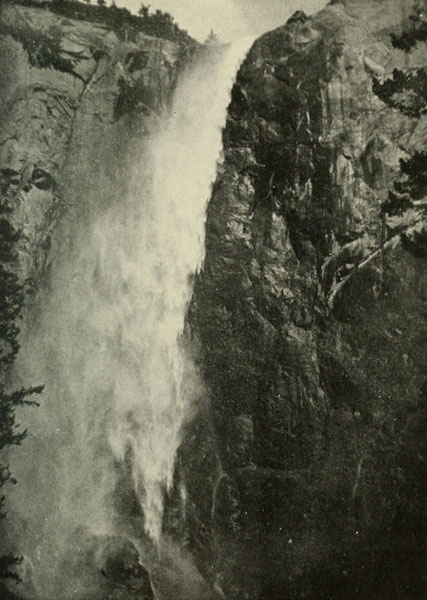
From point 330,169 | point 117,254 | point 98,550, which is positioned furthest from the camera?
point 117,254

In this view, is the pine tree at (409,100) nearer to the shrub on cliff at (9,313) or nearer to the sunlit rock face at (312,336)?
the sunlit rock face at (312,336)

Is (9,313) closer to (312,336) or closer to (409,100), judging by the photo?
(312,336)

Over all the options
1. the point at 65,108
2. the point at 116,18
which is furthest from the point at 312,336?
the point at 116,18

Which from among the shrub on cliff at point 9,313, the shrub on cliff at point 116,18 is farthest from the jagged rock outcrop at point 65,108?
the shrub on cliff at point 9,313

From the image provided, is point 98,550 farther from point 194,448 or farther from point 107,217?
point 107,217

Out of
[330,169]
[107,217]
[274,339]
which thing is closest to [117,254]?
[107,217]

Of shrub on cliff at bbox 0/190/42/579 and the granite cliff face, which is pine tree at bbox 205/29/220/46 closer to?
the granite cliff face
